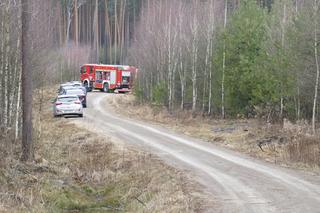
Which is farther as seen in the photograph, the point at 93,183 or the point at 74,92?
the point at 74,92

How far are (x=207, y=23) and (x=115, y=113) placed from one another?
364 inches

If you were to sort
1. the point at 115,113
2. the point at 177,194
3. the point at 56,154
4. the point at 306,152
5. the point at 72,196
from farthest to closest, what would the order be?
1. the point at 115,113
2. the point at 56,154
3. the point at 306,152
4. the point at 72,196
5. the point at 177,194

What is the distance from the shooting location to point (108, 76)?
196ft

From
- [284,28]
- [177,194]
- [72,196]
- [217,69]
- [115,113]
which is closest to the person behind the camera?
[177,194]

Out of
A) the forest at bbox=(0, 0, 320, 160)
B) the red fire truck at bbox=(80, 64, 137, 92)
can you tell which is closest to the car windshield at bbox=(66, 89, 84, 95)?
the forest at bbox=(0, 0, 320, 160)

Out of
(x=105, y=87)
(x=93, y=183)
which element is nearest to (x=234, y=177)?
(x=93, y=183)

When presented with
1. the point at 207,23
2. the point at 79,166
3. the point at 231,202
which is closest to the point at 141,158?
the point at 79,166

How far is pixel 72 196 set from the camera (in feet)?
44.2

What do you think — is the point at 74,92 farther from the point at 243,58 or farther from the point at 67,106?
the point at 243,58

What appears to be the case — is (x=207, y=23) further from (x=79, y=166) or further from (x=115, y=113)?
(x=79, y=166)

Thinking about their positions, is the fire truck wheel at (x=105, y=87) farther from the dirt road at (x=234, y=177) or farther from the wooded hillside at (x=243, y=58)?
the dirt road at (x=234, y=177)

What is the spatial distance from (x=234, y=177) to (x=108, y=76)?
46578mm

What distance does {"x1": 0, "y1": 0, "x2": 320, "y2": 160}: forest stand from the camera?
19.2 meters

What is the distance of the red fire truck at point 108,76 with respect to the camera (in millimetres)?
58594
